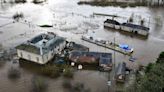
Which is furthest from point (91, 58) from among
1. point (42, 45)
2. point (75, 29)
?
point (75, 29)

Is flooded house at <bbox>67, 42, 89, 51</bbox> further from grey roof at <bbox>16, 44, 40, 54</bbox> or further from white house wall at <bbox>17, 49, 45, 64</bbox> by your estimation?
grey roof at <bbox>16, 44, 40, 54</bbox>

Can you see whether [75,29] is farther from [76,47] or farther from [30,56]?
[30,56]

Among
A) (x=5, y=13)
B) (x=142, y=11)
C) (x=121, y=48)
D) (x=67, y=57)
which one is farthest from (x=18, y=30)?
(x=142, y=11)

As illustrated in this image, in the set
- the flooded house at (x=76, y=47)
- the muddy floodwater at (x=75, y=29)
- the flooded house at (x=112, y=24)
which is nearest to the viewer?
the muddy floodwater at (x=75, y=29)

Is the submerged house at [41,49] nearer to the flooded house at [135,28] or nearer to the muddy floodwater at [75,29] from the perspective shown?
the muddy floodwater at [75,29]

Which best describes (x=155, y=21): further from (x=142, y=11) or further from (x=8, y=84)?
(x=8, y=84)

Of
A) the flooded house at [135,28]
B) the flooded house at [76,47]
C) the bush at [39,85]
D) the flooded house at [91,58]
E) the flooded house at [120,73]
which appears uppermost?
the flooded house at [135,28]

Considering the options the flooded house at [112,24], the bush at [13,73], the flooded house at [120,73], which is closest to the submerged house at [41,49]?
the bush at [13,73]
